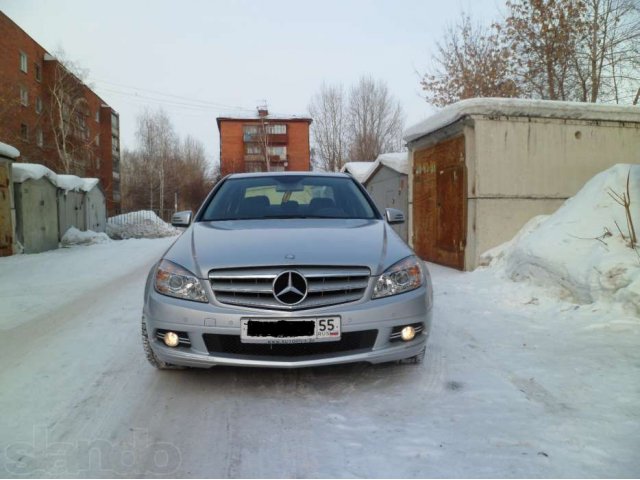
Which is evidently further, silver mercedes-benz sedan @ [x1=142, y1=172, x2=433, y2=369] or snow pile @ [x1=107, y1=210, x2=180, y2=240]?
snow pile @ [x1=107, y1=210, x2=180, y2=240]

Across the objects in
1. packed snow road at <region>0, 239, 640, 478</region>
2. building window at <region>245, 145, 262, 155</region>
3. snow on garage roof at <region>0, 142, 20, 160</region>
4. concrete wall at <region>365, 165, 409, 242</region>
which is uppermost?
building window at <region>245, 145, 262, 155</region>

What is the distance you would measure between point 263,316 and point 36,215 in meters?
12.7

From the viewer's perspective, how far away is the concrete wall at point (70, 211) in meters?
14.7

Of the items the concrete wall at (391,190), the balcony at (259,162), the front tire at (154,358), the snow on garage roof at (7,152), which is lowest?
the front tire at (154,358)

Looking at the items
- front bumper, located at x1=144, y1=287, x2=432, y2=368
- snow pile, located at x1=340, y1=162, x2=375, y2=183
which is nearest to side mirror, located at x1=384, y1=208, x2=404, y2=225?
front bumper, located at x1=144, y1=287, x2=432, y2=368

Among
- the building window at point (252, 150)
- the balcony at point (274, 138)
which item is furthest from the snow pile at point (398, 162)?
the balcony at point (274, 138)

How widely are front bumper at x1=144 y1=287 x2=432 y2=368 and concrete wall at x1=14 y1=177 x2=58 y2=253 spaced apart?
1137cm

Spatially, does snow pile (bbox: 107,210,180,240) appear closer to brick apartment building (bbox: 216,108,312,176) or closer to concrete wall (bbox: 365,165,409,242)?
concrete wall (bbox: 365,165,409,242)

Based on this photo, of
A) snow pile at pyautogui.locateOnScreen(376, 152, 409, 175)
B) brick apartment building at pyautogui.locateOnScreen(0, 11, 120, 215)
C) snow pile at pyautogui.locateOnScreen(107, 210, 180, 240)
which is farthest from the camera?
brick apartment building at pyautogui.locateOnScreen(0, 11, 120, 215)

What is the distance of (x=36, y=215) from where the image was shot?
12.5 meters

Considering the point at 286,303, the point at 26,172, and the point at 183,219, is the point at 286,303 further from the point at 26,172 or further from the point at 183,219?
the point at 26,172

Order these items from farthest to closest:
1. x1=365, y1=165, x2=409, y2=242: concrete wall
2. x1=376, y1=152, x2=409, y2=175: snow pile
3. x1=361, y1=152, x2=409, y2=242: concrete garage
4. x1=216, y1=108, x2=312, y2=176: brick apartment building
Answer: x1=216, y1=108, x2=312, y2=176: brick apartment building → x1=365, y1=165, x2=409, y2=242: concrete wall → x1=361, y1=152, x2=409, y2=242: concrete garage → x1=376, y1=152, x2=409, y2=175: snow pile

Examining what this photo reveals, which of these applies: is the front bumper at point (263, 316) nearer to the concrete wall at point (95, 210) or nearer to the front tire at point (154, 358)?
the front tire at point (154, 358)

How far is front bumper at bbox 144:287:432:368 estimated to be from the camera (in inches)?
97.9
